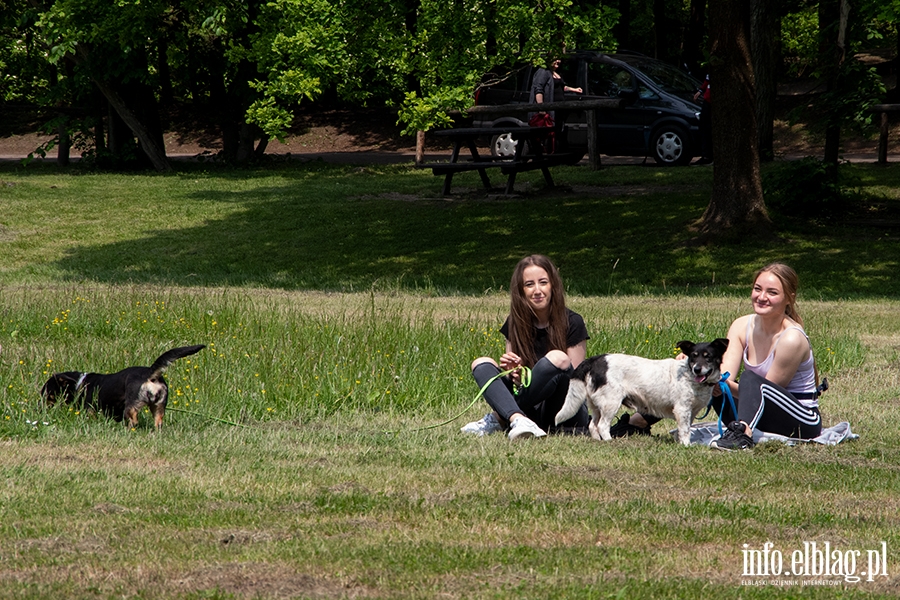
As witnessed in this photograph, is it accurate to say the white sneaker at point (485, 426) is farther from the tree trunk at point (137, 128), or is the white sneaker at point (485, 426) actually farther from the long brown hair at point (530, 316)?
the tree trunk at point (137, 128)

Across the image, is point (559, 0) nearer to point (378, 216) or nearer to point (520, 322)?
point (378, 216)

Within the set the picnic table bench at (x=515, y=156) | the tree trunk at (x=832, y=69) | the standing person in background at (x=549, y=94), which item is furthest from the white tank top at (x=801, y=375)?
the standing person in background at (x=549, y=94)

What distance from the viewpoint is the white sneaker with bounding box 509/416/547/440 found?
6801mm

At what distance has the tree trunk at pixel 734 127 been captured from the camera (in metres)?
16.6

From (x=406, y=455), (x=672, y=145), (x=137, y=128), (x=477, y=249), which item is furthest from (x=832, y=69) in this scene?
(x=137, y=128)

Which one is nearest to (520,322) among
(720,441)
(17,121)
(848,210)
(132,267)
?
(720,441)

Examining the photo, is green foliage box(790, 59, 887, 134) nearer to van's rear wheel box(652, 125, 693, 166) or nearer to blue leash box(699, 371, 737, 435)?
van's rear wheel box(652, 125, 693, 166)

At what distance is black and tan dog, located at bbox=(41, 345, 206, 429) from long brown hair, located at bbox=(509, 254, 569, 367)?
81.2 inches

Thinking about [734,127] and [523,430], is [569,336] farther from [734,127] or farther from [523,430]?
[734,127]

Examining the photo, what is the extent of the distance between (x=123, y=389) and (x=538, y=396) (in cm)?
274

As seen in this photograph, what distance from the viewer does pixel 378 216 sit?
21.1 metres

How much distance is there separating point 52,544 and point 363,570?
1.39 m

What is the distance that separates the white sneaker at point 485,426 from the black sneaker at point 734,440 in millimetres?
1467

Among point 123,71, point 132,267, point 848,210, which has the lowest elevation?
point 132,267
